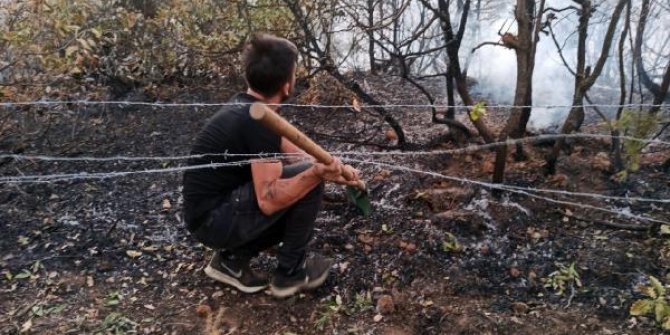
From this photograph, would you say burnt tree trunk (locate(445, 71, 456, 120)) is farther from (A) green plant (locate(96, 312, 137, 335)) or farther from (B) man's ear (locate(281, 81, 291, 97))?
(A) green plant (locate(96, 312, 137, 335))

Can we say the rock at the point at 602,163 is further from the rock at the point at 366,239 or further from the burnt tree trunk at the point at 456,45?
the rock at the point at 366,239

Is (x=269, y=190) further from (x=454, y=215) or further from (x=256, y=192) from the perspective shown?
(x=454, y=215)

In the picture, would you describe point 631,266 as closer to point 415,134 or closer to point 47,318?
point 415,134

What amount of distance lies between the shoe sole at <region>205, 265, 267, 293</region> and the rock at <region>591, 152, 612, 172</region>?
7.38 feet

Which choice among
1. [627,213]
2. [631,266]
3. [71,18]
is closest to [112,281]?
[71,18]

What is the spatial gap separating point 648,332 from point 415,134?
231cm

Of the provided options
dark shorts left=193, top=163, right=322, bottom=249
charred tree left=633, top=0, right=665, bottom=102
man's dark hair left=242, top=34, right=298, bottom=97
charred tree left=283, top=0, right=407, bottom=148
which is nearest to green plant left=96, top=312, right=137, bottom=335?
dark shorts left=193, top=163, right=322, bottom=249

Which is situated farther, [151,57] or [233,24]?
[151,57]

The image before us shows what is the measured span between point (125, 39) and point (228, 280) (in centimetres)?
306

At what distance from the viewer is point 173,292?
279 cm

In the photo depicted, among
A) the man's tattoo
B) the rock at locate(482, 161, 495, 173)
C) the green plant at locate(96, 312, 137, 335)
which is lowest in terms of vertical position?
the green plant at locate(96, 312, 137, 335)

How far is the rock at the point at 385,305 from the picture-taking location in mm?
2570

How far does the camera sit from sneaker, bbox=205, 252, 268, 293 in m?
2.72

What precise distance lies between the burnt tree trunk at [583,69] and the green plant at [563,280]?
0.89 meters
